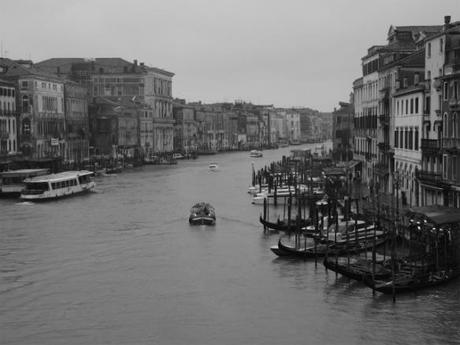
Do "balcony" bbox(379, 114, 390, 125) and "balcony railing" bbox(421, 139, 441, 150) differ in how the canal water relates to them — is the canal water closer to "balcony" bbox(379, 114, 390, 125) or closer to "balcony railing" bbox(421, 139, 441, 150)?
"balcony railing" bbox(421, 139, 441, 150)

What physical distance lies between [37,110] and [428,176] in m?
32.6

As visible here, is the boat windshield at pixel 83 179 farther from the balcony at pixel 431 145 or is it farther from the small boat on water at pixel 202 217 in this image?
the balcony at pixel 431 145

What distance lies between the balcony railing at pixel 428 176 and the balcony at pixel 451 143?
788mm

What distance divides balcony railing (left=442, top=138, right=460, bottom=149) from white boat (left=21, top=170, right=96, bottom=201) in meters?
17.5

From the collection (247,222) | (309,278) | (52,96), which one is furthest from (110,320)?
(52,96)

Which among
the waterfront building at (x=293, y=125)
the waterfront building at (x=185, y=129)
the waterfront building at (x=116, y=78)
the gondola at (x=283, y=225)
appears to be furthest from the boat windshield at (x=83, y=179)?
the waterfront building at (x=293, y=125)

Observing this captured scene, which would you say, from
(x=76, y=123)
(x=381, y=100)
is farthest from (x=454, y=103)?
(x=76, y=123)

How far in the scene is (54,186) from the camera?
3422 centimetres

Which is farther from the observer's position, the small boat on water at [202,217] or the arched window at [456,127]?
the small boat on water at [202,217]

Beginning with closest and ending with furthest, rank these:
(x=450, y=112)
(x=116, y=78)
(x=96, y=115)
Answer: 1. (x=450, y=112)
2. (x=96, y=115)
3. (x=116, y=78)

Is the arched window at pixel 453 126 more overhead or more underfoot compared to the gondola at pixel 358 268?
more overhead

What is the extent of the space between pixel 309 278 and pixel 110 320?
4.46 metres

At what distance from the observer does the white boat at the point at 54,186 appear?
109ft

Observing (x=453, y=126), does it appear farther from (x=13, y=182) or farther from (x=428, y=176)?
(x=13, y=182)
